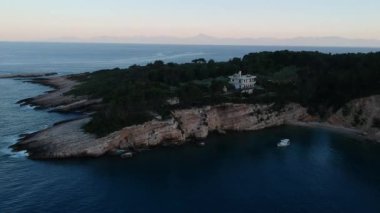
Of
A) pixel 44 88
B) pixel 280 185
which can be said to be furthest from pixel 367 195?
pixel 44 88

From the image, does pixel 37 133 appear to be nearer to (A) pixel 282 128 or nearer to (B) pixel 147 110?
(B) pixel 147 110

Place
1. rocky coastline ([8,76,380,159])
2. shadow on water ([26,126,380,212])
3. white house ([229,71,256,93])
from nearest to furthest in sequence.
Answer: shadow on water ([26,126,380,212]) → rocky coastline ([8,76,380,159]) → white house ([229,71,256,93])

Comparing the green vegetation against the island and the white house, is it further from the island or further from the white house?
the white house

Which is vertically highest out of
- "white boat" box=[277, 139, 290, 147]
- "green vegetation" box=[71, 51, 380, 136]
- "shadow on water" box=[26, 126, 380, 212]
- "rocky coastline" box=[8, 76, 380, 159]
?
"green vegetation" box=[71, 51, 380, 136]

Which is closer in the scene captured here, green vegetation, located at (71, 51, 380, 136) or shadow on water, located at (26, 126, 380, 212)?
shadow on water, located at (26, 126, 380, 212)

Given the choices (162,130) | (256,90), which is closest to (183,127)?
(162,130)

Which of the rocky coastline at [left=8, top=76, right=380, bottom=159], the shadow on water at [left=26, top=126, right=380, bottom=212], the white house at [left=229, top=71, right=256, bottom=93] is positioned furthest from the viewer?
the white house at [left=229, top=71, right=256, bottom=93]

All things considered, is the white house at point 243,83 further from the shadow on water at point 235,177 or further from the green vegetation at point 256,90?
the shadow on water at point 235,177

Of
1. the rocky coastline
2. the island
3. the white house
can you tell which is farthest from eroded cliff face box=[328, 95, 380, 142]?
A: the white house
